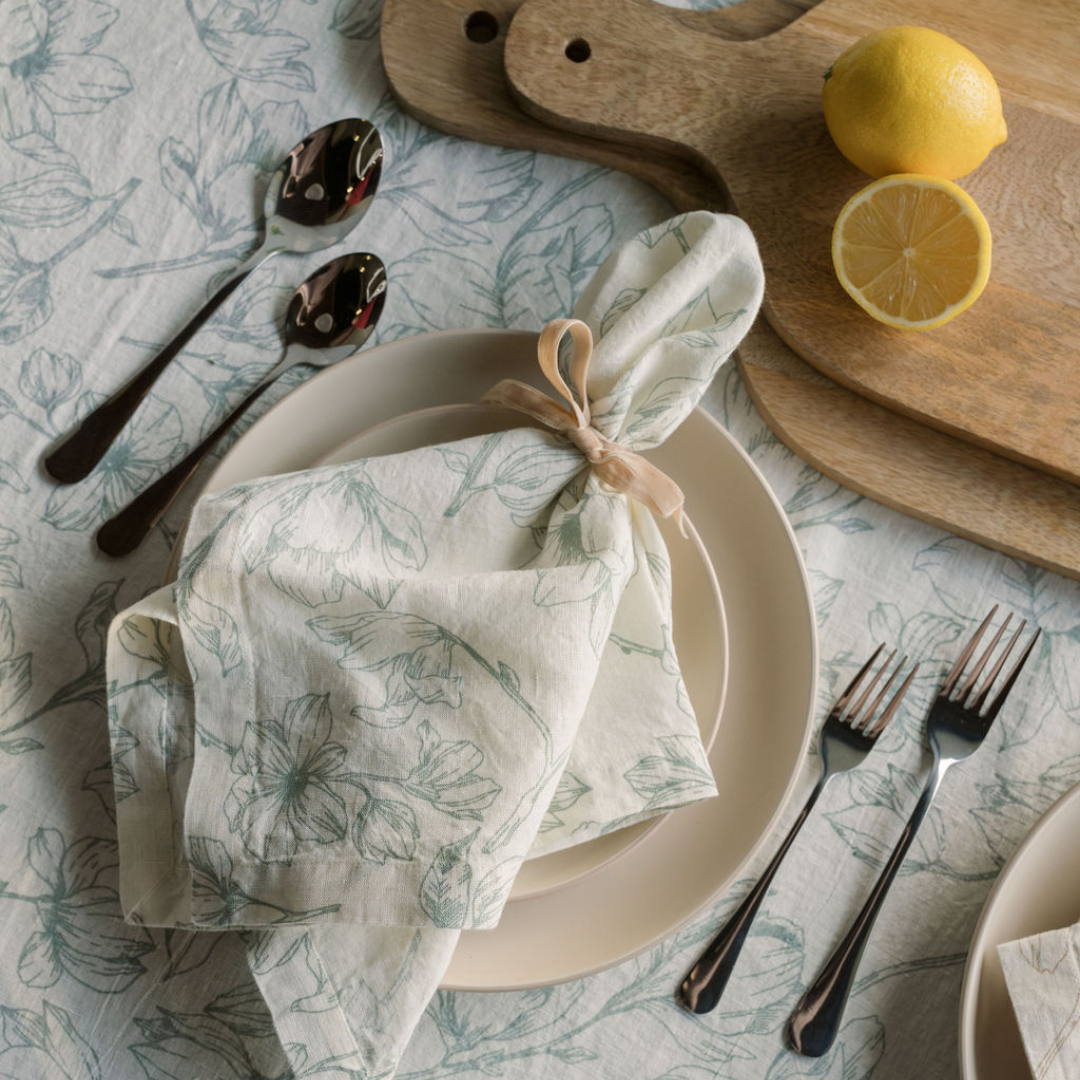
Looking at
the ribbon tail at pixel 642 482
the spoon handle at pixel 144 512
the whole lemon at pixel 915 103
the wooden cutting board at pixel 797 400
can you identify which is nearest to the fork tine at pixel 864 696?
the wooden cutting board at pixel 797 400

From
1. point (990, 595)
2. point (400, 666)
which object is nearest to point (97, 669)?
point (400, 666)

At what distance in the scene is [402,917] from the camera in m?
0.59

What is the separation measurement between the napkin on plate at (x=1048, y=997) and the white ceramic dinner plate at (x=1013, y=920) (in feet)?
0.06

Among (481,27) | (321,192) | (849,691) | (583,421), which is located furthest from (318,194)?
(849,691)

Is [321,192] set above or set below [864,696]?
above

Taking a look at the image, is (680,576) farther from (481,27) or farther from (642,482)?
(481,27)

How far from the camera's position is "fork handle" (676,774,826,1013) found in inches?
28.2

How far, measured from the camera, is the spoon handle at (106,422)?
0.75 meters

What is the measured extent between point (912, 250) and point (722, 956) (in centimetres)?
54

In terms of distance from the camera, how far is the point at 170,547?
0.75 metres

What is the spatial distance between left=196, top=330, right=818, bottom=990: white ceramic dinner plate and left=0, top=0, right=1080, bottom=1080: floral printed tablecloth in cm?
7

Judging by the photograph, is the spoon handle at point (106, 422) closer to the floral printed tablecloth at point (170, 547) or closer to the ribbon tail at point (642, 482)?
the floral printed tablecloth at point (170, 547)

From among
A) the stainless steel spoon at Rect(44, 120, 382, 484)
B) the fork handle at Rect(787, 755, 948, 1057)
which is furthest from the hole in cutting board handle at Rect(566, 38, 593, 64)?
the fork handle at Rect(787, 755, 948, 1057)

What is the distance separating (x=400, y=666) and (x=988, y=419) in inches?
19.1
